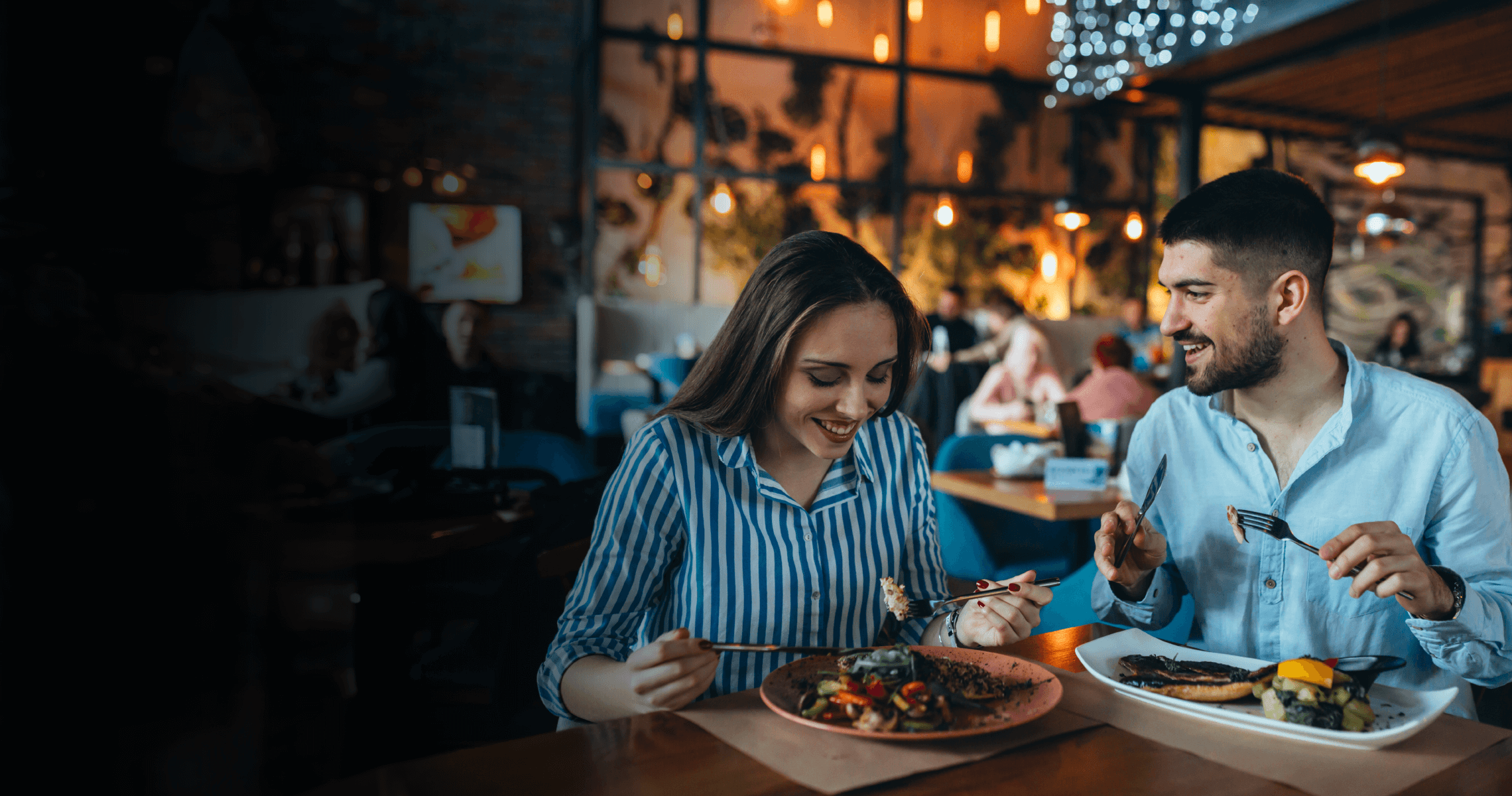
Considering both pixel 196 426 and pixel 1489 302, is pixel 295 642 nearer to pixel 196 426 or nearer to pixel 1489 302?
pixel 196 426

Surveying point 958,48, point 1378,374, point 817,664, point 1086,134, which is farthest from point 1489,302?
point 817,664

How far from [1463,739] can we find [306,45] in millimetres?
1311

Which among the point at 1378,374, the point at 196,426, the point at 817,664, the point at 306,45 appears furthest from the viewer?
the point at 1378,374

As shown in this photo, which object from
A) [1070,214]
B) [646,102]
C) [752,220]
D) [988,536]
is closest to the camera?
[988,536]

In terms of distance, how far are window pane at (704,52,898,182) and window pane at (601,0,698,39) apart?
0.39 meters

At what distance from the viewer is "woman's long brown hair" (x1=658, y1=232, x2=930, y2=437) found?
1.34 metres

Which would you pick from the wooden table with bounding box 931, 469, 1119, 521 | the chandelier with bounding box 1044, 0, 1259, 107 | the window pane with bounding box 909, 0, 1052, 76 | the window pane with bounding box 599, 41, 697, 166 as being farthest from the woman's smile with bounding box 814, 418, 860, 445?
the window pane with bounding box 909, 0, 1052, 76

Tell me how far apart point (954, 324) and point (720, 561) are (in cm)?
646

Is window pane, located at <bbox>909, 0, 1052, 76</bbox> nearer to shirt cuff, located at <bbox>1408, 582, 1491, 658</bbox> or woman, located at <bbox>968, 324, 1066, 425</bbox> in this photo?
woman, located at <bbox>968, 324, 1066, 425</bbox>

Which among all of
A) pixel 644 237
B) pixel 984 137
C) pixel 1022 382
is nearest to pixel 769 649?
pixel 1022 382

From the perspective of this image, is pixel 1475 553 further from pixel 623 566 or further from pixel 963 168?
pixel 963 168

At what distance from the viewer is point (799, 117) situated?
32.2ft

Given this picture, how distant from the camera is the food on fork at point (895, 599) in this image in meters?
1.29

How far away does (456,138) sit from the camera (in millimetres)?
1357
